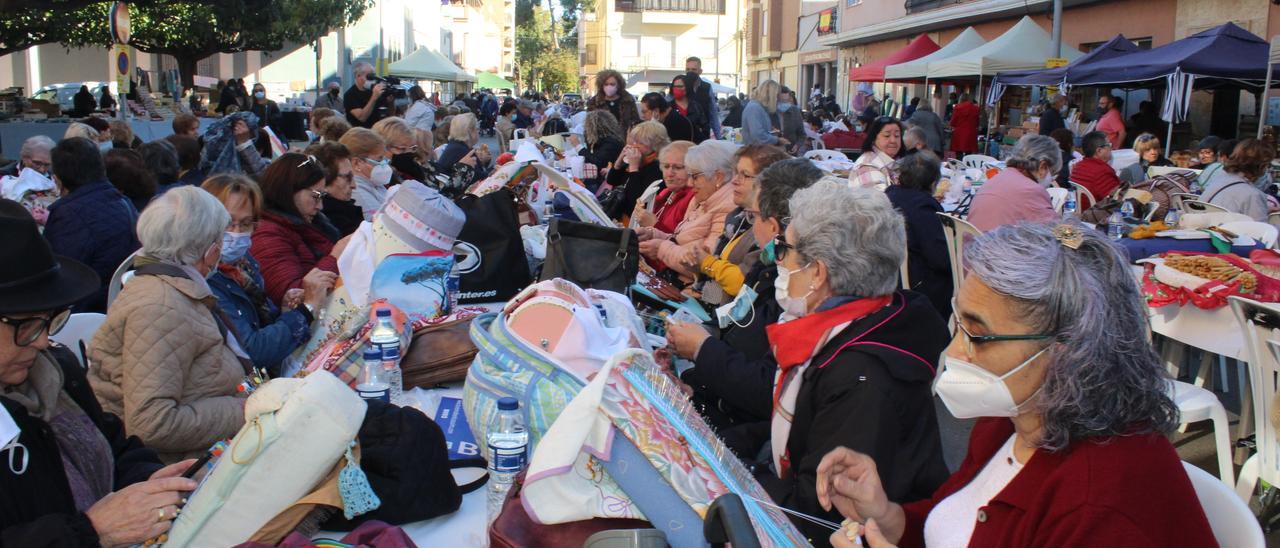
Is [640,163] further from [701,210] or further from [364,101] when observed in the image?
[364,101]

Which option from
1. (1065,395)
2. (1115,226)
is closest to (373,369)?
(1065,395)

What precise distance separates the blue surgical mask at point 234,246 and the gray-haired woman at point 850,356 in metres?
2.13

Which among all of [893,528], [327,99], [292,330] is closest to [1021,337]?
[893,528]

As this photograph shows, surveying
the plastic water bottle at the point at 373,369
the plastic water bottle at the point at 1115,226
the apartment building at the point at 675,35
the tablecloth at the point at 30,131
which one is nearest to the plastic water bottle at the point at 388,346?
the plastic water bottle at the point at 373,369

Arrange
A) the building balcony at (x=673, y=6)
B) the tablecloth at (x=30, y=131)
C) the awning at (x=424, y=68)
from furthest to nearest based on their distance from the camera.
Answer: the building balcony at (x=673, y=6) → the awning at (x=424, y=68) → the tablecloth at (x=30, y=131)

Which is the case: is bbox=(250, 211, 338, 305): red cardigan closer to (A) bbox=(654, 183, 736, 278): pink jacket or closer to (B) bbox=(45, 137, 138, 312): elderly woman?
(B) bbox=(45, 137, 138, 312): elderly woman

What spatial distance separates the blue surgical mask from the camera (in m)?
3.68

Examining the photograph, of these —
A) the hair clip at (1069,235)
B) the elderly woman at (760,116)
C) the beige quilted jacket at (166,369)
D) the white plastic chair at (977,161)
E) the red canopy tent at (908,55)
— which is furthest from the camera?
the red canopy tent at (908,55)

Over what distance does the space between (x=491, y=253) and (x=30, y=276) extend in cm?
233

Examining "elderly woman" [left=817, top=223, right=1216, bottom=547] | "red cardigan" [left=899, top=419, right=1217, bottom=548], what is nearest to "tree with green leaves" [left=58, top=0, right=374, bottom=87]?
"elderly woman" [left=817, top=223, right=1216, bottom=547]

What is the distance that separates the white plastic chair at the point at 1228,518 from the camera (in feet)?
5.94

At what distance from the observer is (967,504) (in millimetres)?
2035

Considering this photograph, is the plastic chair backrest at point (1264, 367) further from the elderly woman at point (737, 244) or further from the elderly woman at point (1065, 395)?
the elderly woman at point (1065, 395)

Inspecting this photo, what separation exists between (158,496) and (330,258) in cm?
248
